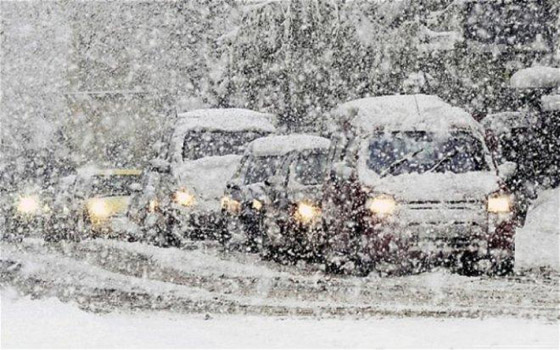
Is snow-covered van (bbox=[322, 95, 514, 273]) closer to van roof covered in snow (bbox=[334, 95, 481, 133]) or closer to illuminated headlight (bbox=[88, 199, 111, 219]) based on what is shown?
van roof covered in snow (bbox=[334, 95, 481, 133])

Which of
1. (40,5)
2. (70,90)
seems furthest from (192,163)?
(40,5)

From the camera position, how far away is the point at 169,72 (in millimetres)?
38844

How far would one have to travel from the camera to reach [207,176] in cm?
1816

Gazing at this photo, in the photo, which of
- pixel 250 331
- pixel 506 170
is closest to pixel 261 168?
pixel 506 170

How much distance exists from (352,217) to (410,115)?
1.42 metres

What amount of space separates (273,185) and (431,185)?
143 inches

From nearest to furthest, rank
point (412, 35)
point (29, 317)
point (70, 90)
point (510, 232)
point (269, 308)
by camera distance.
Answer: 1. point (29, 317)
2. point (269, 308)
3. point (510, 232)
4. point (412, 35)
5. point (70, 90)

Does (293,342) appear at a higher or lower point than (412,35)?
lower

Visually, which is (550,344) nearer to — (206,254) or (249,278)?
(249,278)

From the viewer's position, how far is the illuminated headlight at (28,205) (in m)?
22.1

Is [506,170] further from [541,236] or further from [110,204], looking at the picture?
[110,204]

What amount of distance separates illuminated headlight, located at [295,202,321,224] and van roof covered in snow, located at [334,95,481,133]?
139 cm

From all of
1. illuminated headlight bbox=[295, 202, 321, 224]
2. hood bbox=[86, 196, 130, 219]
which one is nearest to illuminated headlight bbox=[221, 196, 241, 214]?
illuminated headlight bbox=[295, 202, 321, 224]

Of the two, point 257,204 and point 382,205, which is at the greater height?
point 257,204
